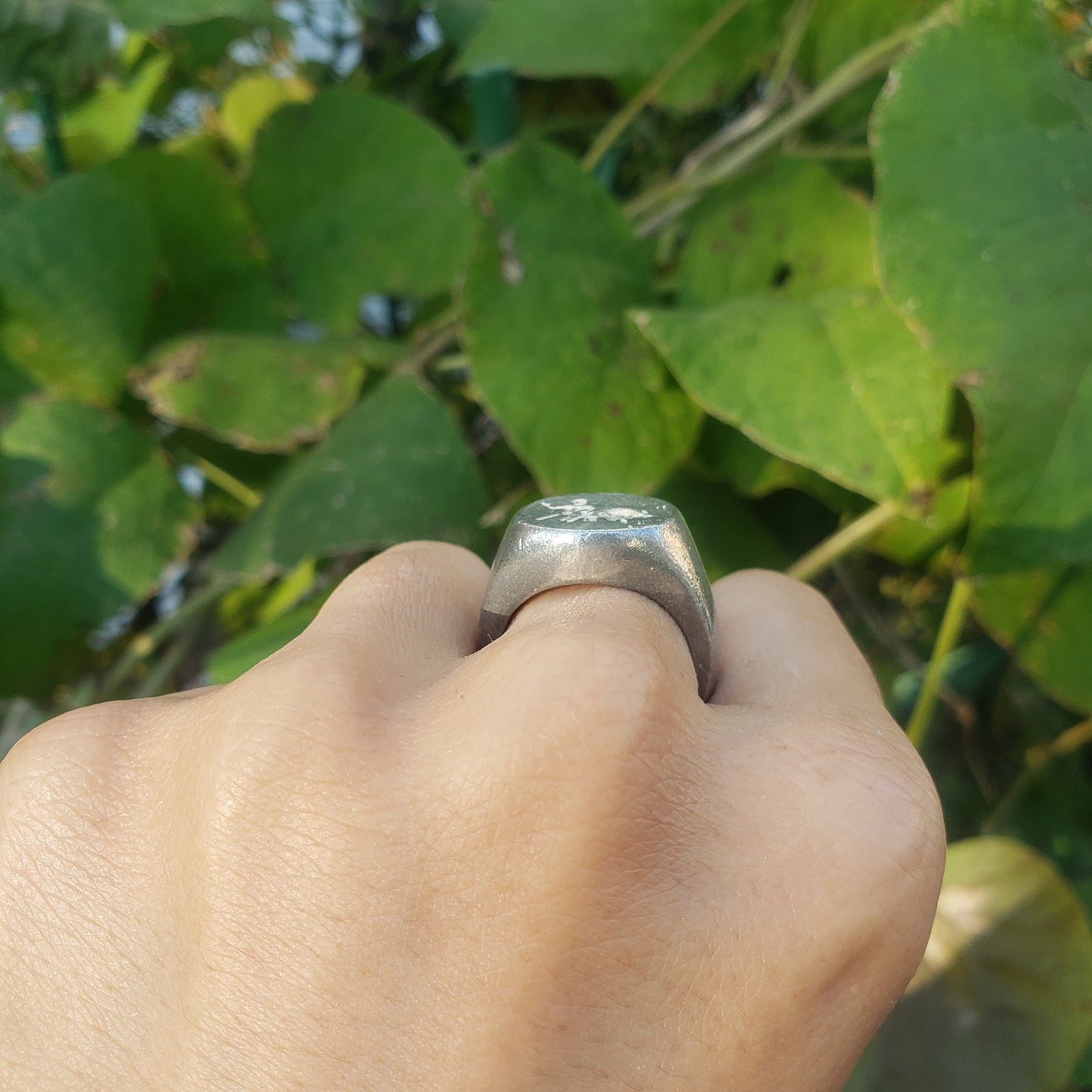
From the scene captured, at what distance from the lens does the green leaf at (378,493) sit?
1.44 ft

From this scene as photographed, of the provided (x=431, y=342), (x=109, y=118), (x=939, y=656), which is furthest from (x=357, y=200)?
(x=939, y=656)

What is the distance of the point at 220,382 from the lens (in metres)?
0.51

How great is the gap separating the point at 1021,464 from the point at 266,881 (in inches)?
11.6

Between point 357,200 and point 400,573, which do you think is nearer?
point 400,573

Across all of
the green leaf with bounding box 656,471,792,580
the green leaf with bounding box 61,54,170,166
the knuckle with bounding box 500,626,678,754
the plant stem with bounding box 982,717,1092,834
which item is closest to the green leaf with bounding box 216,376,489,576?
the green leaf with bounding box 656,471,792,580

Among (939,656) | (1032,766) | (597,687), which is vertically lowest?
(1032,766)

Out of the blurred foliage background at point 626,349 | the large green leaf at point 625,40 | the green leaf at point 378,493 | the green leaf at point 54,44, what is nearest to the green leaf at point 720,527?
the blurred foliage background at point 626,349

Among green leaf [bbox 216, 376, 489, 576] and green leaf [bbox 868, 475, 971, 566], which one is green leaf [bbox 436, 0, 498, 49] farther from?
green leaf [bbox 868, 475, 971, 566]

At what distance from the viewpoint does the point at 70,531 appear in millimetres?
515

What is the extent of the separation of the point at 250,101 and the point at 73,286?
258 millimetres

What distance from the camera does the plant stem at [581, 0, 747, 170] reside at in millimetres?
550

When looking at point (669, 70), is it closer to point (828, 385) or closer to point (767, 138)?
point (767, 138)

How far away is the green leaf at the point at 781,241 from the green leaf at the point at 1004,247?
0.09 metres

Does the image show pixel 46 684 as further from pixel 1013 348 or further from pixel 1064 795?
pixel 1064 795
